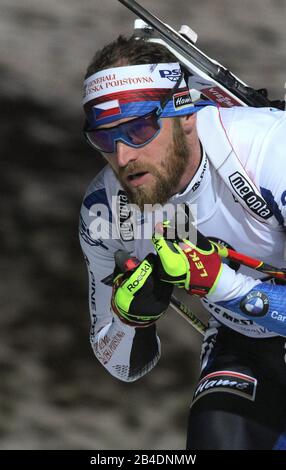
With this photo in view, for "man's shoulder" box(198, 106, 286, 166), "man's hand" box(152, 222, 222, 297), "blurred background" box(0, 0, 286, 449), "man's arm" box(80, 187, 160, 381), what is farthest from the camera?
"blurred background" box(0, 0, 286, 449)

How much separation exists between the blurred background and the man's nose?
6.67ft

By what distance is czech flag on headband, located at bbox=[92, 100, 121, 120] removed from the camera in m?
2.81

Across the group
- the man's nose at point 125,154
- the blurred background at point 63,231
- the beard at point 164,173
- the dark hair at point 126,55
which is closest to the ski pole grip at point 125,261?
the beard at point 164,173

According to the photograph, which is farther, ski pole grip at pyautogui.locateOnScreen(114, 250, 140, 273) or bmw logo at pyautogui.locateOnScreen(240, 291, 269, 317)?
ski pole grip at pyautogui.locateOnScreen(114, 250, 140, 273)

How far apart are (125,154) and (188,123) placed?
197 millimetres

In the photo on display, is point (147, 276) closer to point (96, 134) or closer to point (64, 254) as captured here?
point (96, 134)

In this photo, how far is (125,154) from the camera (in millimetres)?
2799

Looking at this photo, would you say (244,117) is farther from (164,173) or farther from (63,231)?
(63,231)

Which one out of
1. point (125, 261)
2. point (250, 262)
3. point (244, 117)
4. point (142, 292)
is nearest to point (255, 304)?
point (250, 262)

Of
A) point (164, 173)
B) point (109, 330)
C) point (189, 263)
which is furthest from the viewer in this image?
point (109, 330)

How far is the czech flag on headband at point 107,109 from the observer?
2.81 m

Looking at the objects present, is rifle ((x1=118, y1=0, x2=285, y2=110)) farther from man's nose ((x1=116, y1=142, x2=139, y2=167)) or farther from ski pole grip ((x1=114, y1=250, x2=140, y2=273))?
ski pole grip ((x1=114, y1=250, x2=140, y2=273))

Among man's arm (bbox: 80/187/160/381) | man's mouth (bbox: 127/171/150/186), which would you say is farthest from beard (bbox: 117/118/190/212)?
man's arm (bbox: 80/187/160/381)
